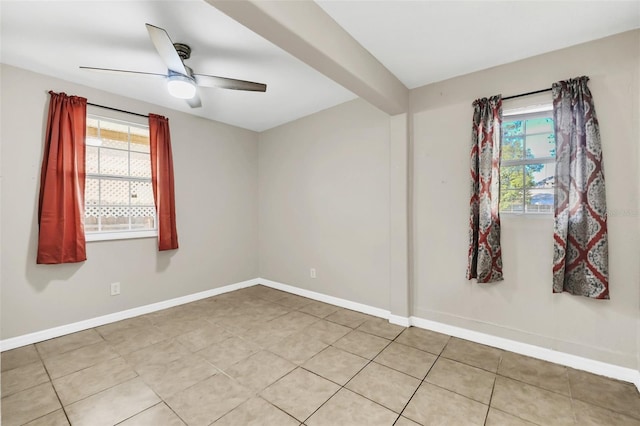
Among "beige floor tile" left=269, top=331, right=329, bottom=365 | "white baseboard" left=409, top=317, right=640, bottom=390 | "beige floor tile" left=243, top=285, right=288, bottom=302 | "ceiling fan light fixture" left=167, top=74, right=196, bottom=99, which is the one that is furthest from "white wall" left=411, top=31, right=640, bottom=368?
"ceiling fan light fixture" left=167, top=74, right=196, bottom=99

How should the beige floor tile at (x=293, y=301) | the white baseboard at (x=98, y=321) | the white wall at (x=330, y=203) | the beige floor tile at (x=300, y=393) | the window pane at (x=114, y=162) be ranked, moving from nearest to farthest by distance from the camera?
the beige floor tile at (x=300, y=393), the white baseboard at (x=98, y=321), the window pane at (x=114, y=162), the white wall at (x=330, y=203), the beige floor tile at (x=293, y=301)

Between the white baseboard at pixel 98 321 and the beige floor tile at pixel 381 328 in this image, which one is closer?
the white baseboard at pixel 98 321

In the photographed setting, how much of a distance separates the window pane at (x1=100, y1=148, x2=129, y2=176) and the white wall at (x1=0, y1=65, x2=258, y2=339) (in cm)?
44

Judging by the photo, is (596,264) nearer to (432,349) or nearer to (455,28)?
(432,349)

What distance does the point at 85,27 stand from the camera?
2.02 meters

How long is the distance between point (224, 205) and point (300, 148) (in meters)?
1.44

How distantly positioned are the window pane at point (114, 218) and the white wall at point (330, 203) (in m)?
1.91

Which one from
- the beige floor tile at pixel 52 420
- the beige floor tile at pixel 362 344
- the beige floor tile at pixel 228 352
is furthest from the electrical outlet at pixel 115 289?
the beige floor tile at pixel 362 344

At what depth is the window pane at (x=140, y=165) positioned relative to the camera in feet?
11.1

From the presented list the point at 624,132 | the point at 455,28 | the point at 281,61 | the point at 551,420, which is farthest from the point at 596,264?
the point at 281,61

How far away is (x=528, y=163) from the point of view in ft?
7.93

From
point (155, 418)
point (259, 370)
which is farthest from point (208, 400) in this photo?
point (259, 370)

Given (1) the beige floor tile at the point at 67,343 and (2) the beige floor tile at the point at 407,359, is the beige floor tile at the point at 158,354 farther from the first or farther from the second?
(2) the beige floor tile at the point at 407,359

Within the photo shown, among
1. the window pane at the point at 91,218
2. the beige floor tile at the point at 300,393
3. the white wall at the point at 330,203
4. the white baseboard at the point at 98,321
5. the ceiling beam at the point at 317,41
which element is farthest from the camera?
the white wall at the point at 330,203
